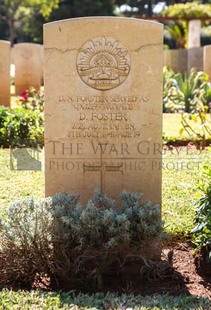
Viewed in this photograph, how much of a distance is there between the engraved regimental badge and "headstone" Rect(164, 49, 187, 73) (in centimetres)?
1584

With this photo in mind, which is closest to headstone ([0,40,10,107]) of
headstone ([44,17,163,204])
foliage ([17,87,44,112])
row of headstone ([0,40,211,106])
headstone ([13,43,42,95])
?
row of headstone ([0,40,211,106])

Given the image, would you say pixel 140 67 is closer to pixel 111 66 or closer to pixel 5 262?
pixel 111 66

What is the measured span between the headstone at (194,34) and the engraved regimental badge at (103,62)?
1780cm

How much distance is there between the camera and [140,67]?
11.8ft

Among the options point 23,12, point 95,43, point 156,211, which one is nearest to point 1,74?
point 95,43

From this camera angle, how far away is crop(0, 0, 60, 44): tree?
2750 cm

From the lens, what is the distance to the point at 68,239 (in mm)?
3193

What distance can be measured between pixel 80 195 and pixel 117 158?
37cm

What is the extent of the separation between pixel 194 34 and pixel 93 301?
63.7ft

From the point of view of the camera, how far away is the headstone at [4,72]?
10.4 m

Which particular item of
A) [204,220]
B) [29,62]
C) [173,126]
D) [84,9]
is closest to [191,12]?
[84,9]

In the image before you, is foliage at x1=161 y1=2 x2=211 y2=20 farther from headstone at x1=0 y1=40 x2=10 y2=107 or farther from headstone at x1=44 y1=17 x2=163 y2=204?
headstone at x1=44 y1=17 x2=163 y2=204

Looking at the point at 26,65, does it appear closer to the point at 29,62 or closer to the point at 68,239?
the point at 29,62

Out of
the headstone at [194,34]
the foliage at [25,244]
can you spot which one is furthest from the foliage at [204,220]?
the headstone at [194,34]
